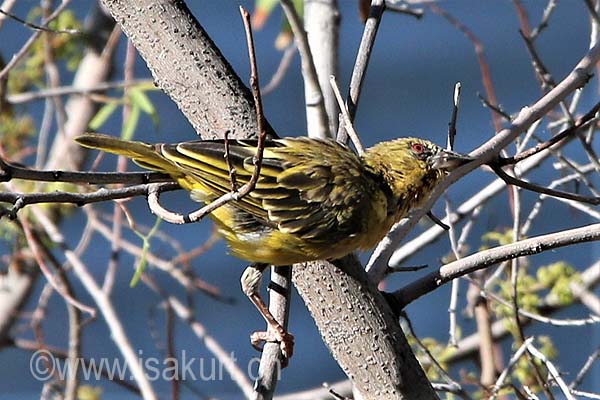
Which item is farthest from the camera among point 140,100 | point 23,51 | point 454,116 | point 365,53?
point 140,100

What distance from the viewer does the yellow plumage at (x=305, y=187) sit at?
8.38ft

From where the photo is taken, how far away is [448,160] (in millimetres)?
2619

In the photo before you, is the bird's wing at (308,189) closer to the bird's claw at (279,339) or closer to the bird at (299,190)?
the bird at (299,190)

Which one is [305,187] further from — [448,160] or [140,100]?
[140,100]

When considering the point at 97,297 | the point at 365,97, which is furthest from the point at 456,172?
the point at 365,97

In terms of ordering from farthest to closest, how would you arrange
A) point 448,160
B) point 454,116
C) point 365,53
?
point 448,160, point 365,53, point 454,116

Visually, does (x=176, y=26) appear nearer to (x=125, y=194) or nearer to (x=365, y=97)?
(x=125, y=194)

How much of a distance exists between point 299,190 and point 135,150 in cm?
55

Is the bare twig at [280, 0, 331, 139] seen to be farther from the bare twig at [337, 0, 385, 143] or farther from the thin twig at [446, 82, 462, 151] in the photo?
the thin twig at [446, 82, 462, 151]

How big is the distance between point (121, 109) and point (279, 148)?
10.8ft

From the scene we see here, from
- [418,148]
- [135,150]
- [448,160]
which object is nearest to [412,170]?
[418,148]

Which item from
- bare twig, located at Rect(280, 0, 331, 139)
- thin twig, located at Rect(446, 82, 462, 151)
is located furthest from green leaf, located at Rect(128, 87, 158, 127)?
thin twig, located at Rect(446, 82, 462, 151)

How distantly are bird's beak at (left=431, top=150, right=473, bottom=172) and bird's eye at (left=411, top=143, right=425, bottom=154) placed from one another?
0.05 metres

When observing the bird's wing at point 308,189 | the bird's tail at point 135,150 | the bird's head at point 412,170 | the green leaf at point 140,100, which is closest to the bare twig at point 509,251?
the bird's wing at point 308,189
